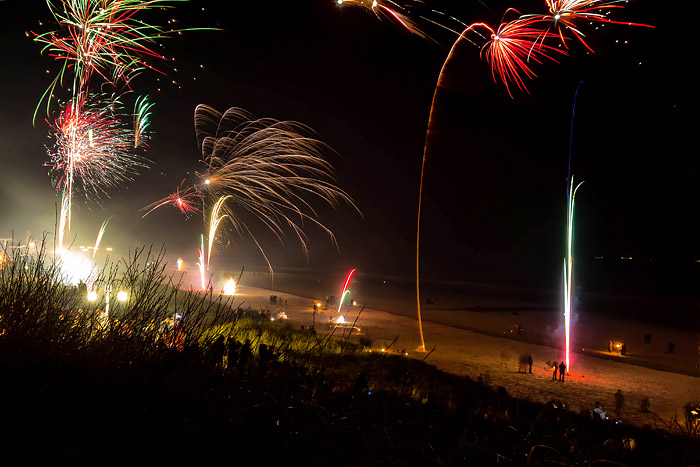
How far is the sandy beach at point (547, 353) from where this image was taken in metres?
14.0

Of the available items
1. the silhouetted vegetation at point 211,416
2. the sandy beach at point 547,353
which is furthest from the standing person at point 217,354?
the sandy beach at point 547,353

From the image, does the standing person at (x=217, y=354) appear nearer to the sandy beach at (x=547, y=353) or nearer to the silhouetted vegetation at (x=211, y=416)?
the silhouetted vegetation at (x=211, y=416)

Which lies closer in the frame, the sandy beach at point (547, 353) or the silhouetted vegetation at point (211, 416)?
the silhouetted vegetation at point (211, 416)

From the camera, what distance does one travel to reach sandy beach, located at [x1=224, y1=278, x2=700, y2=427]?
46.0 ft

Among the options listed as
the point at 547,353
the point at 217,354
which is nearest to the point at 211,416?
the point at 217,354

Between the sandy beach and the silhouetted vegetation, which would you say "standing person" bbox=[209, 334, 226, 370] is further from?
the sandy beach

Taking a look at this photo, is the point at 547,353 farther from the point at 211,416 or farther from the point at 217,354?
the point at 211,416

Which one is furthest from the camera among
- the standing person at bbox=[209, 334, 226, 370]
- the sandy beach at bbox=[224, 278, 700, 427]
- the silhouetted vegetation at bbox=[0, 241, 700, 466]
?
the sandy beach at bbox=[224, 278, 700, 427]

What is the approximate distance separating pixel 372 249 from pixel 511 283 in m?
59.0

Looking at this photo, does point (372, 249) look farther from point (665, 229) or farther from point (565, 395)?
point (565, 395)

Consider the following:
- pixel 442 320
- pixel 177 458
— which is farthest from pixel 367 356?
pixel 442 320

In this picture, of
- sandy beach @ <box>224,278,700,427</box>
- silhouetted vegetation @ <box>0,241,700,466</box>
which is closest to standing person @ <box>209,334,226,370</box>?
silhouetted vegetation @ <box>0,241,700,466</box>

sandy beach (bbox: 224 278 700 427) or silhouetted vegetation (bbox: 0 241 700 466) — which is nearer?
silhouetted vegetation (bbox: 0 241 700 466)

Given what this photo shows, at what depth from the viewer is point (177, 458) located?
8.98ft
